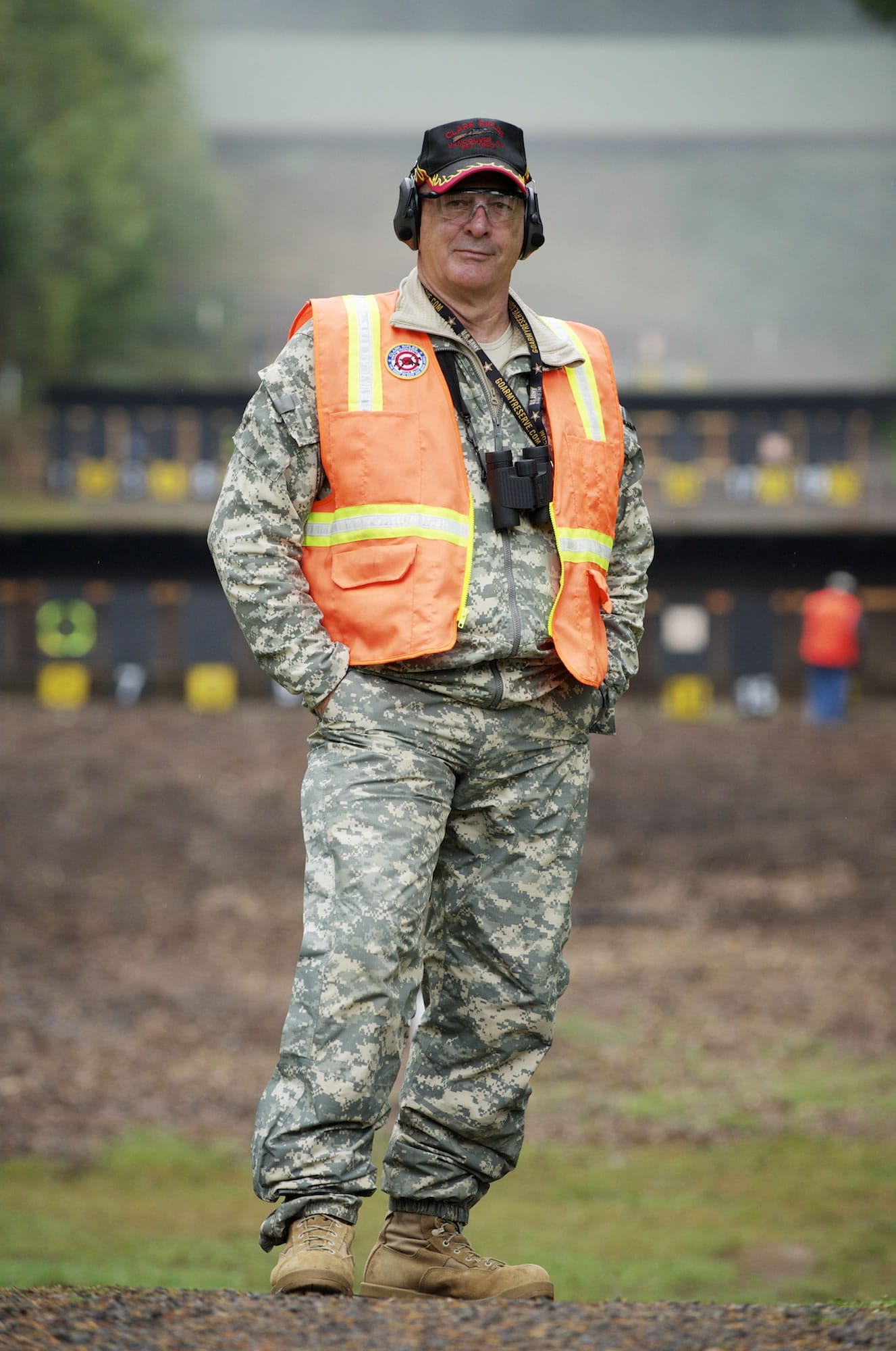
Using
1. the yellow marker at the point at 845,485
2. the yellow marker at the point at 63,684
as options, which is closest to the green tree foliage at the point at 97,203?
the yellow marker at the point at 63,684

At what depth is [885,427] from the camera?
33656 mm

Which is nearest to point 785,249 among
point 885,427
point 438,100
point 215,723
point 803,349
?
point 803,349

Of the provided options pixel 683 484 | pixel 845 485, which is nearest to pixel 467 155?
pixel 683 484

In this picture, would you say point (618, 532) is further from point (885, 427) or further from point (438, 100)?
point (438, 100)

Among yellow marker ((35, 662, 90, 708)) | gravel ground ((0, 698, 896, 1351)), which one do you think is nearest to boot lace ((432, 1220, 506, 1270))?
gravel ground ((0, 698, 896, 1351))

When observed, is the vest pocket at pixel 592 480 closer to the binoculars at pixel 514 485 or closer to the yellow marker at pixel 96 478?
the binoculars at pixel 514 485

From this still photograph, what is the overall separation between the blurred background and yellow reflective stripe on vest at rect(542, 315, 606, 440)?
4.24 metres

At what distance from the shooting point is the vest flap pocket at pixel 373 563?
132 inches

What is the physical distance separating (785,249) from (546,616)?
46.2 meters

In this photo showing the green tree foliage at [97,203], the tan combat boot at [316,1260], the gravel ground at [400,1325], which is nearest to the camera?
the gravel ground at [400,1325]

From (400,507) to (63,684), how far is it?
990 inches

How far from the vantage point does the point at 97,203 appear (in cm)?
4050

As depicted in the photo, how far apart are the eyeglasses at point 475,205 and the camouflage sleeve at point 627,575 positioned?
0.57 metres

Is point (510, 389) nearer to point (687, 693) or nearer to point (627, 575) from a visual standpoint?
point (627, 575)
